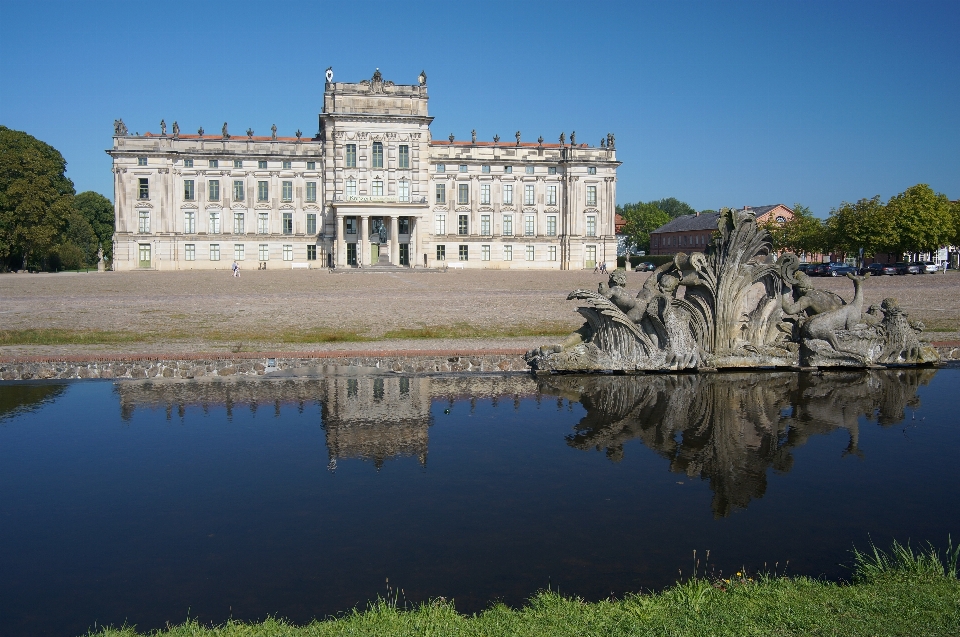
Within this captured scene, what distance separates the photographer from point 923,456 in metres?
7.61

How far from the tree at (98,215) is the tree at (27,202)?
32832mm

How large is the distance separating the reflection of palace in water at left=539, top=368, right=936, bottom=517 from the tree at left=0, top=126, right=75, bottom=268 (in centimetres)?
6542

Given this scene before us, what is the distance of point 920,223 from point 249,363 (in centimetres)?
7069

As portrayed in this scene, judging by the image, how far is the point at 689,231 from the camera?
422 ft

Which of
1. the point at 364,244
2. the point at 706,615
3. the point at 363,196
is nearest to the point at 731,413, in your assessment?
the point at 706,615

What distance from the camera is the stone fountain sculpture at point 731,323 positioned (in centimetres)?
1169

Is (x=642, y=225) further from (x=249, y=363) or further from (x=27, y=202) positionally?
(x=249, y=363)

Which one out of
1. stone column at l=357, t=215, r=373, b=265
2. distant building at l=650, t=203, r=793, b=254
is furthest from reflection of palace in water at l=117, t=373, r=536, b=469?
distant building at l=650, t=203, r=793, b=254

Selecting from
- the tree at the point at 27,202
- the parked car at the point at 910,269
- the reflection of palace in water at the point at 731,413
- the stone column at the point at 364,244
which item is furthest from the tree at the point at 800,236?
the reflection of palace in water at the point at 731,413

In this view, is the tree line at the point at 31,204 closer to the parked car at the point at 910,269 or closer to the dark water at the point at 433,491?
the dark water at the point at 433,491

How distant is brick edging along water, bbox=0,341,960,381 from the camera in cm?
1188

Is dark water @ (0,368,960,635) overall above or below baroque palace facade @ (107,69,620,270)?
below

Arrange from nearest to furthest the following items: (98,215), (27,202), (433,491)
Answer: (433,491), (27,202), (98,215)

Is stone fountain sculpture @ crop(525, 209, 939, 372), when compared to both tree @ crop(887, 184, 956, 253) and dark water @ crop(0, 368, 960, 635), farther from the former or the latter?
tree @ crop(887, 184, 956, 253)
